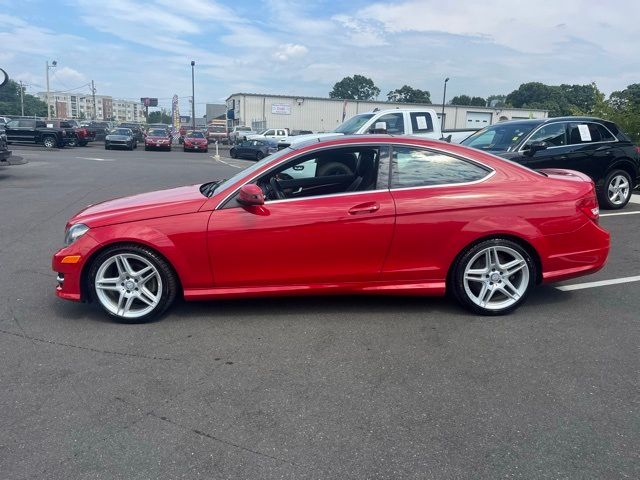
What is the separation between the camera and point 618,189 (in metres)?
9.38

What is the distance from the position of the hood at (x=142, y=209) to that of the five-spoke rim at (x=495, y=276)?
7.75 feet

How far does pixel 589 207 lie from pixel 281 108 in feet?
194

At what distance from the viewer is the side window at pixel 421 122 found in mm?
12797

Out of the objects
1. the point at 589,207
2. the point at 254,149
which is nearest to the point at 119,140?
the point at 254,149

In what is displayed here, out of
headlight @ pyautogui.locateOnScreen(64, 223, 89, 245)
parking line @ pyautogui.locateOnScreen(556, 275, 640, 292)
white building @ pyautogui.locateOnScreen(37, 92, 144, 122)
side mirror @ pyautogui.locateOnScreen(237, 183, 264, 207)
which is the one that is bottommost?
parking line @ pyautogui.locateOnScreen(556, 275, 640, 292)

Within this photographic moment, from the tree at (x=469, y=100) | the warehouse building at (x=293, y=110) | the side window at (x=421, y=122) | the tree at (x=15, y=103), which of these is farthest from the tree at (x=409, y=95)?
the side window at (x=421, y=122)

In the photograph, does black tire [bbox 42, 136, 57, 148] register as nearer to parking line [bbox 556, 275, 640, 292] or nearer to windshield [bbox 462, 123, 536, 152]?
windshield [bbox 462, 123, 536, 152]

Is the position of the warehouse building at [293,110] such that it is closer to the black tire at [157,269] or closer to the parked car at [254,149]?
the parked car at [254,149]

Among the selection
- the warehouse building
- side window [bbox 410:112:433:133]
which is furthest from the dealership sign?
side window [bbox 410:112:433:133]

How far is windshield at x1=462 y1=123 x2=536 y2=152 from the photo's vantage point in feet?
29.6

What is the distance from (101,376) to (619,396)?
10.8ft

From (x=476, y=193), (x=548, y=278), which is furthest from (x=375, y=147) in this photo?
(x=548, y=278)

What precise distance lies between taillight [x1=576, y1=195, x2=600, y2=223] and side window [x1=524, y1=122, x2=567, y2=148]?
472 cm

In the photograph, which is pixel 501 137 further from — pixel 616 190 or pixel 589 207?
pixel 589 207
